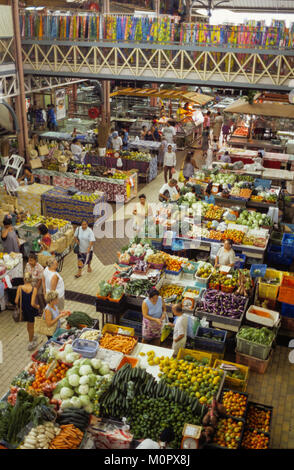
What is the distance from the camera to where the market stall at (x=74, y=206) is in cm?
1276

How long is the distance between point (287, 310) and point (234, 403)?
126 inches

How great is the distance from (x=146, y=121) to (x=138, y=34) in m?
7.34

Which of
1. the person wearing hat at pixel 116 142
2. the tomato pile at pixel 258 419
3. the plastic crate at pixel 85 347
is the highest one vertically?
the person wearing hat at pixel 116 142

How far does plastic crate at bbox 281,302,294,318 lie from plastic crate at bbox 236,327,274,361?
1267 mm

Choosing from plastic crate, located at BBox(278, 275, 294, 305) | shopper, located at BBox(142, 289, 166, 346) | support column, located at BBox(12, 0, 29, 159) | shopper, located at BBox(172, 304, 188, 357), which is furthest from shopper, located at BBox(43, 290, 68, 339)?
support column, located at BBox(12, 0, 29, 159)

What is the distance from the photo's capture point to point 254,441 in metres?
5.82

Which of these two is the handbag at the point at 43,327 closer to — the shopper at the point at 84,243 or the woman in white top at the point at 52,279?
the woman in white top at the point at 52,279

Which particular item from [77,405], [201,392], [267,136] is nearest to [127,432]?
[77,405]

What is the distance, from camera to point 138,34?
15.6 m

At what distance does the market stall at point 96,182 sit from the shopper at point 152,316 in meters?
7.51

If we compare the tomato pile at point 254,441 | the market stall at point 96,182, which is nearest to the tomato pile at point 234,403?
the tomato pile at point 254,441

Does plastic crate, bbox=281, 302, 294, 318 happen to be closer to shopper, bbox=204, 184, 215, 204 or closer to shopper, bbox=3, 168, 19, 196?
shopper, bbox=204, 184, 215, 204

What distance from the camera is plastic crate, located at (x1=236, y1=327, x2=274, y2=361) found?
7.59 meters
